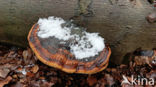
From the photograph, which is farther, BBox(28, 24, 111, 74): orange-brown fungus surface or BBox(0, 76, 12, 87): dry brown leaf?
BBox(0, 76, 12, 87): dry brown leaf

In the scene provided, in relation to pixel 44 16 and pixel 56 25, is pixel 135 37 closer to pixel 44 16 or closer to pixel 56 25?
pixel 56 25

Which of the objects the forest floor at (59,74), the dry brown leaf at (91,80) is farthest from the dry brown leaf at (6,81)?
the dry brown leaf at (91,80)

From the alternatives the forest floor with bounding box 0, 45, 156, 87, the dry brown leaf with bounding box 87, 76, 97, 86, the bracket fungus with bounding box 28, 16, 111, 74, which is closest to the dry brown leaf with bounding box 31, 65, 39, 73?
the forest floor with bounding box 0, 45, 156, 87

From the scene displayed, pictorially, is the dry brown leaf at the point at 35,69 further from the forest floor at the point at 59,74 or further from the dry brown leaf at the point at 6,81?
the dry brown leaf at the point at 6,81

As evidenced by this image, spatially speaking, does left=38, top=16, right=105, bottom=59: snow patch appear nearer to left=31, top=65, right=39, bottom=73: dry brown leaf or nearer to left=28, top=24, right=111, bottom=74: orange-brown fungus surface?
left=28, top=24, right=111, bottom=74: orange-brown fungus surface

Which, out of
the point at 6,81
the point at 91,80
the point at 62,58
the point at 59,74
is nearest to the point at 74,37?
the point at 62,58

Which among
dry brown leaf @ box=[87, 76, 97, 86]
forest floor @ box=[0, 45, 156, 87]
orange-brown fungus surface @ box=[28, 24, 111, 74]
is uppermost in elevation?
orange-brown fungus surface @ box=[28, 24, 111, 74]

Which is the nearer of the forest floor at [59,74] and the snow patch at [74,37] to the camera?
the snow patch at [74,37]
